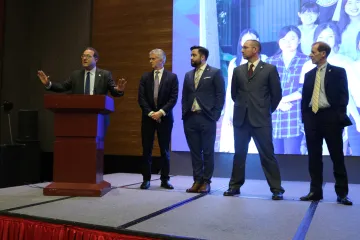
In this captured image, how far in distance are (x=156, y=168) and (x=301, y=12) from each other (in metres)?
2.98

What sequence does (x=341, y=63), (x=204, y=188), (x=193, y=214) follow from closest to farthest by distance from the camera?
(x=193, y=214)
(x=204, y=188)
(x=341, y=63)

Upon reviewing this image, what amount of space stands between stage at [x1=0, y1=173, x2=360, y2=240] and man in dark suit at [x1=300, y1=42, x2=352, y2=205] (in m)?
0.19

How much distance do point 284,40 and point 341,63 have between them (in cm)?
77

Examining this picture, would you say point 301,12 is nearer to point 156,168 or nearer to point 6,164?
point 156,168

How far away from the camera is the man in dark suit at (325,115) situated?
9.15 feet

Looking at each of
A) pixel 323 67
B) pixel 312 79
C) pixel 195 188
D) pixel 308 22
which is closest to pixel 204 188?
pixel 195 188

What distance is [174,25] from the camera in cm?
550

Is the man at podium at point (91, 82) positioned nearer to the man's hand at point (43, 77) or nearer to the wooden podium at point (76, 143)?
the man's hand at point (43, 77)

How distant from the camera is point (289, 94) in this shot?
4.61 metres

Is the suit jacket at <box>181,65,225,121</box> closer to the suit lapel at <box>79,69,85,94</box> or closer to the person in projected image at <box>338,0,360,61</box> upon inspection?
the suit lapel at <box>79,69,85,94</box>

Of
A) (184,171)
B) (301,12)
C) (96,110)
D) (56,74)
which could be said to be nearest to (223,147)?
(184,171)

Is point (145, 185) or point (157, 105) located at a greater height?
point (157, 105)

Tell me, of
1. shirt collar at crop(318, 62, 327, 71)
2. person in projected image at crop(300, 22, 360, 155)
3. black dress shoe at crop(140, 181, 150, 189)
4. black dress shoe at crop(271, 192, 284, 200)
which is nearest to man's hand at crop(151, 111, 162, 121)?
black dress shoe at crop(140, 181, 150, 189)

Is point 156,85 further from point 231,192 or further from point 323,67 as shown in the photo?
point 323,67
